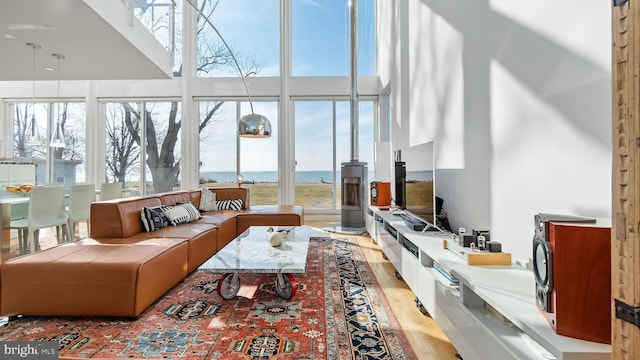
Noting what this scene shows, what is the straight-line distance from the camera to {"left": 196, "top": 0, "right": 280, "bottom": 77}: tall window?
264 inches

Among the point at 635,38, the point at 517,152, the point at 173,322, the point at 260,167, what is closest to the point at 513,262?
the point at 517,152

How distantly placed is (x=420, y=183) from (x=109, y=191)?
15.0ft

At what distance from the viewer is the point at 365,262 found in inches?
135

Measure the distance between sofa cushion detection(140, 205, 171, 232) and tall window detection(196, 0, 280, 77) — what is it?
422cm

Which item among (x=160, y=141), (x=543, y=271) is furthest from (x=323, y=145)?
(x=543, y=271)

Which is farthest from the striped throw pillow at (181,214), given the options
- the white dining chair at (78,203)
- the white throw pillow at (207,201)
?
the white dining chair at (78,203)

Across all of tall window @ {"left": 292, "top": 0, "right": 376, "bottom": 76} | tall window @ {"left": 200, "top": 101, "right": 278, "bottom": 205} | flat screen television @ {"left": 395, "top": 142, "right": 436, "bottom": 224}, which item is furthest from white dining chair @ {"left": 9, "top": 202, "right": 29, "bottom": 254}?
tall window @ {"left": 292, "top": 0, "right": 376, "bottom": 76}

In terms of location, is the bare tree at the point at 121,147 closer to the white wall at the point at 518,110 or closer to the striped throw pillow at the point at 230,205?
the striped throw pillow at the point at 230,205

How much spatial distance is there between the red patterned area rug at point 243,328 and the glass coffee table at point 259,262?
10 centimetres

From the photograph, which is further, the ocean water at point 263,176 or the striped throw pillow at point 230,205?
the ocean water at point 263,176

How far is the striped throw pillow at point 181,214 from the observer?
3.51 meters

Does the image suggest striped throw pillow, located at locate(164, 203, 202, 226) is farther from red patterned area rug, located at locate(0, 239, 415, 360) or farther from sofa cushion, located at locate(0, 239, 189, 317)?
sofa cushion, located at locate(0, 239, 189, 317)

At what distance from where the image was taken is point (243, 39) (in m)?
6.88

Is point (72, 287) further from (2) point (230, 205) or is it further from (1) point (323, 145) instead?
(1) point (323, 145)
